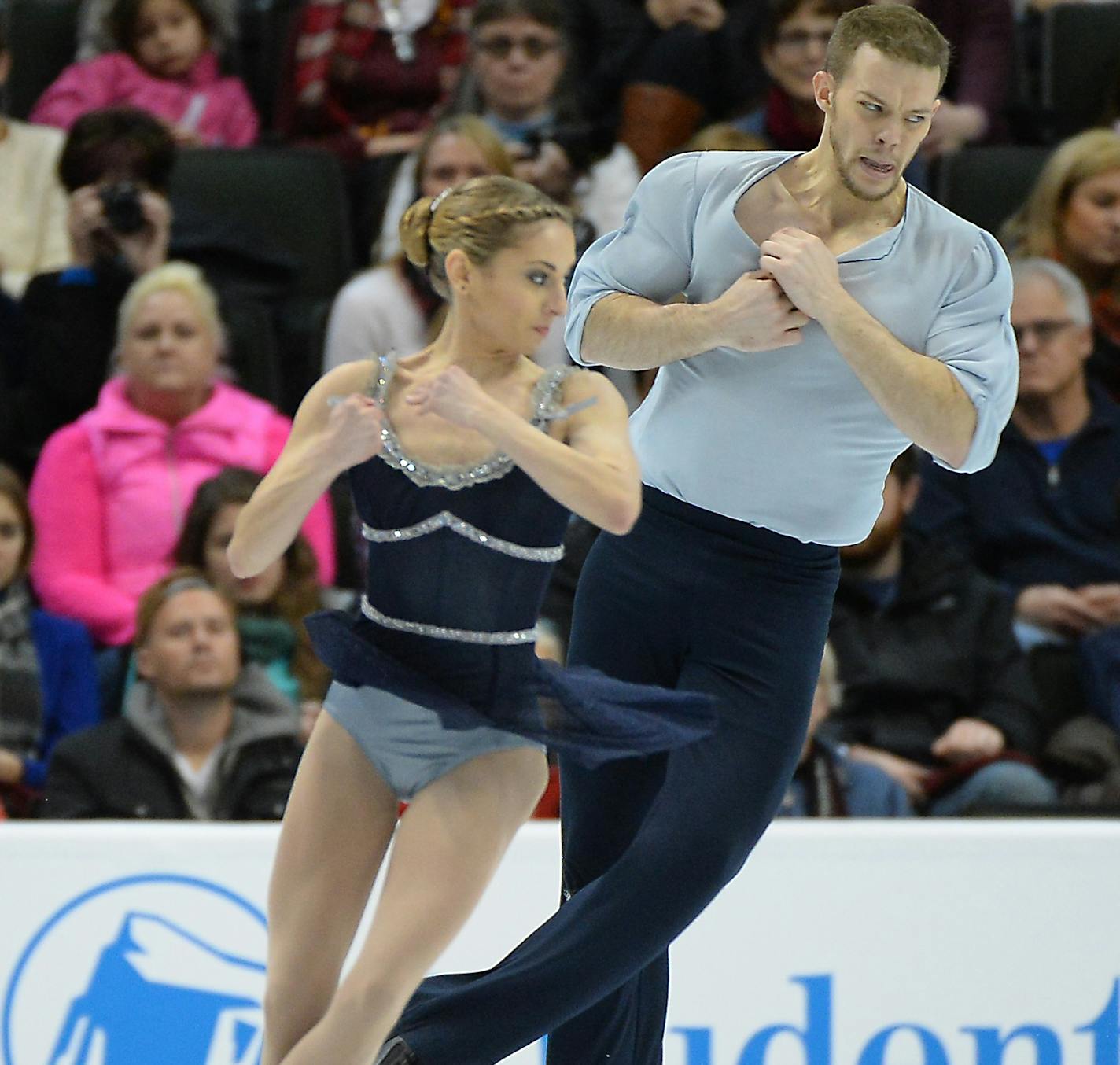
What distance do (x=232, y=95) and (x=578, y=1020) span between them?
3912mm

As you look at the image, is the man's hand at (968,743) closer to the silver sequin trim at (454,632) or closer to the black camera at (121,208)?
the silver sequin trim at (454,632)

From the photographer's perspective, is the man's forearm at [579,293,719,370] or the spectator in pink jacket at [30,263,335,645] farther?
the spectator in pink jacket at [30,263,335,645]

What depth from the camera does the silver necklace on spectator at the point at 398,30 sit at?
632 cm

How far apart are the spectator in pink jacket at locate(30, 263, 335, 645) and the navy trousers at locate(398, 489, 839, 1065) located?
6.17 ft

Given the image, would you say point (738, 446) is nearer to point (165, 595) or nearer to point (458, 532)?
point (458, 532)

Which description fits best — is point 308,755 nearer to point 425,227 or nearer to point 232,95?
point 425,227

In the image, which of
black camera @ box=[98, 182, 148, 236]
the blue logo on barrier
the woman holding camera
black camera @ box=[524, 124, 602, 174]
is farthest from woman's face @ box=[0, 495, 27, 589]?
black camera @ box=[524, 124, 602, 174]

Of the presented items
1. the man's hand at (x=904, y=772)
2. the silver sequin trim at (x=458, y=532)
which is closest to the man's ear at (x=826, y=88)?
the silver sequin trim at (x=458, y=532)

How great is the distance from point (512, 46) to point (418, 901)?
3.55 m

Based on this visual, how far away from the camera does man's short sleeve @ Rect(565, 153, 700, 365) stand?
3.23 meters

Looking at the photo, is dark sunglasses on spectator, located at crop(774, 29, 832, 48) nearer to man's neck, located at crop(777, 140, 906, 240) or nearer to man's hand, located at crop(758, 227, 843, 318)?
man's neck, located at crop(777, 140, 906, 240)

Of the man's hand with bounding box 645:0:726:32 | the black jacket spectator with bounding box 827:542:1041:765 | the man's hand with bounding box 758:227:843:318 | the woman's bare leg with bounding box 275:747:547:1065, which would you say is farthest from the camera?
the man's hand with bounding box 645:0:726:32

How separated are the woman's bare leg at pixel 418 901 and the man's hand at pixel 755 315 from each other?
27.6 inches

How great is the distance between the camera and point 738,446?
3.21 meters
